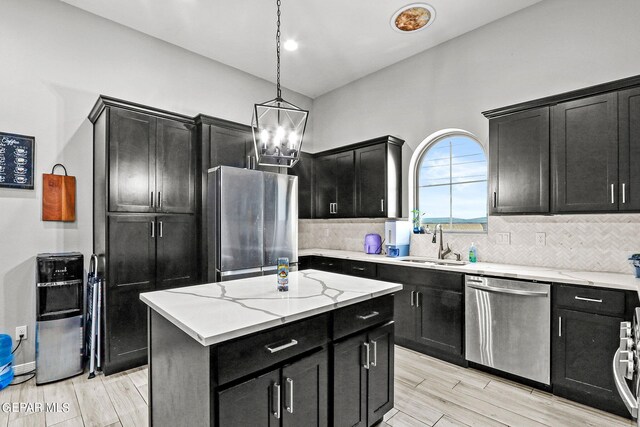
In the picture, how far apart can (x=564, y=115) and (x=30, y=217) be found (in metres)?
4.77

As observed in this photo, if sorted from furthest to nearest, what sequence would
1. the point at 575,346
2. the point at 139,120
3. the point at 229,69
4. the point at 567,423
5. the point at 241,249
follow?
the point at 229,69 < the point at 241,249 < the point at 139,120 < the point at 575,346 < the point at 567,423

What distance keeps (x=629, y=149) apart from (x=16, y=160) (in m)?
5.04

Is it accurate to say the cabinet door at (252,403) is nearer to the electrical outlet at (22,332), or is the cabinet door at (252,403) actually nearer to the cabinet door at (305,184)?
the electrical outlet at (22,332)

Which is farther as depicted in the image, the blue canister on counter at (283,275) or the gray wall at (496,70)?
the gray wall at (496,70)

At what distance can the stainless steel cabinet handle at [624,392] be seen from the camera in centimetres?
116

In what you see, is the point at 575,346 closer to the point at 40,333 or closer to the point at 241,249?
the point at 241,249

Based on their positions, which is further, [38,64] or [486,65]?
[486,65]

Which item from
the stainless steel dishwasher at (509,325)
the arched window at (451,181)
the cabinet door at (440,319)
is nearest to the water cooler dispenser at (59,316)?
the cabinet door at (440,319)

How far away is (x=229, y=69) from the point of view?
4.31 metres

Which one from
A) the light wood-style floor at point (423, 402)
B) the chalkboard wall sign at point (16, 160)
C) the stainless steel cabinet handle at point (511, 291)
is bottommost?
the light wood-style floor at point (423, 402)

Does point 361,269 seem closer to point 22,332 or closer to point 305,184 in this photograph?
point 305,184

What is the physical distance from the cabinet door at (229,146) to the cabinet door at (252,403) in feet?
8.70

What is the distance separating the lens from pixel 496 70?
333 cm

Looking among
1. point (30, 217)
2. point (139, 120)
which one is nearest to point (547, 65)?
point (139, 120)
